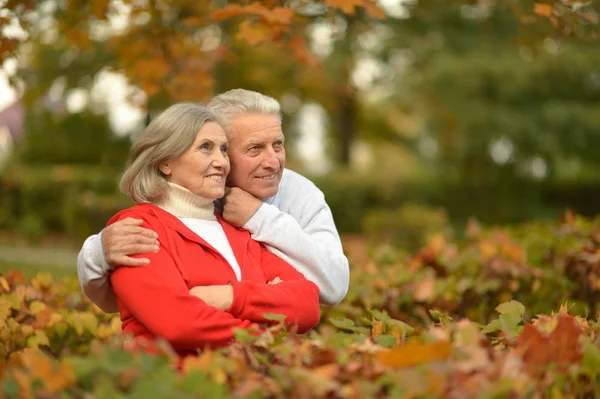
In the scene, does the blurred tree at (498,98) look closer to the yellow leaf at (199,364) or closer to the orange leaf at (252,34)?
the orange leaf at (252,34)

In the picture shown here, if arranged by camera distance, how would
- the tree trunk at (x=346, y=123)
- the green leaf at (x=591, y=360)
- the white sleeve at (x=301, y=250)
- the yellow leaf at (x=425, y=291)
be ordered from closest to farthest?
1. the green leaf at (x=591, y=360)
2. the white sleeve at (x=301, y=250)
3. the yellow leaf at (x=425, y=291)
4. the tree trunk at (x=346, y=123)

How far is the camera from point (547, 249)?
5508 millimetres

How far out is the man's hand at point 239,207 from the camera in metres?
3.18

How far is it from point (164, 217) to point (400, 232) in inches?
384

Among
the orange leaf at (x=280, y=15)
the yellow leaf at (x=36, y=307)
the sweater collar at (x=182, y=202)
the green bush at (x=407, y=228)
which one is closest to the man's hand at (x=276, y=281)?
the sweater collar at (x=182, y=202)

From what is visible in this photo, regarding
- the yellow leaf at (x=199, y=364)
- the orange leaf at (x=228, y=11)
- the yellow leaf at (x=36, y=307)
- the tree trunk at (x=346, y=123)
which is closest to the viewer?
the yellow leaf at (x=199, y=364)

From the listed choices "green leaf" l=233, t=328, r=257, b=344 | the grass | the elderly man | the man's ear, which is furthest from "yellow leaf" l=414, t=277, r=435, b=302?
the grass

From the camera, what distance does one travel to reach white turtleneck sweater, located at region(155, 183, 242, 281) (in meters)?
3.03

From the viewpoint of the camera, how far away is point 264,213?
3.19 metres

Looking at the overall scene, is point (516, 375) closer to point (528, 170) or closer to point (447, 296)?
point (447, 296)

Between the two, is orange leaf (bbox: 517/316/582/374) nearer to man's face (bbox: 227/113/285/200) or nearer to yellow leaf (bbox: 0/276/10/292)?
man's face (bbox: 227/113/285/200)

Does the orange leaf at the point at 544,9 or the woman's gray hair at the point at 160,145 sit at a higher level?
the orange leaf at the point at 544,9

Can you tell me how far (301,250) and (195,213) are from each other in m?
0.46

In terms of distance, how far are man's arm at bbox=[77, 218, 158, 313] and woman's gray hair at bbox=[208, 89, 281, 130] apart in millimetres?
683
